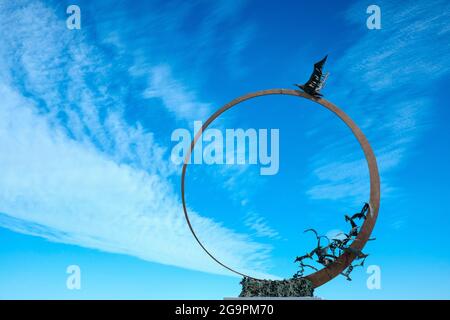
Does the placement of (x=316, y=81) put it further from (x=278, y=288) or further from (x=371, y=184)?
(x=278, y=288)

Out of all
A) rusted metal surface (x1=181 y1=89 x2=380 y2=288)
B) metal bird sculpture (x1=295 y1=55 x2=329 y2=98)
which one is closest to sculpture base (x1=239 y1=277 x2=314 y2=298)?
rusted metal surface (x1=181 y1=89 x2=380 y2=288)

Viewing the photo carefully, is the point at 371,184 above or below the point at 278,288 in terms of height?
above

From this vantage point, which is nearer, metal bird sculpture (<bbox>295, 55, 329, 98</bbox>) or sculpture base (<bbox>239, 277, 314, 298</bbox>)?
sculpture base (<bbox>239, 277, 314, 298</bbox>)

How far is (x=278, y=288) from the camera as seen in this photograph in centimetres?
1288

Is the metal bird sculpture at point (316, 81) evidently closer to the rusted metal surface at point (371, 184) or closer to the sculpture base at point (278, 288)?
the rusted metal surface at point (371, 184)

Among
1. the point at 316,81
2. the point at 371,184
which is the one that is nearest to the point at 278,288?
the point at 371,184

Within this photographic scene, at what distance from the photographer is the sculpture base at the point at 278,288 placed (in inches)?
505

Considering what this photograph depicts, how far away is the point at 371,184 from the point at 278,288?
11.4ft

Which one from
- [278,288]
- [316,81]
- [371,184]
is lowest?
[278,288]

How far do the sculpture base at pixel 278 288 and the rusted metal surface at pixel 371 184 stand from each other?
0.22 metres

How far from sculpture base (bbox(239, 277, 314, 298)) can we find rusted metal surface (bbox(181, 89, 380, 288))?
0.22m

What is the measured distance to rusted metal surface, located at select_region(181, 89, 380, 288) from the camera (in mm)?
12961

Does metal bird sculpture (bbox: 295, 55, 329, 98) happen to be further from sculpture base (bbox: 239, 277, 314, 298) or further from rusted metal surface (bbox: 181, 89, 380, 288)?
sculpture base (bbox: 239, 277, 314, 298)
